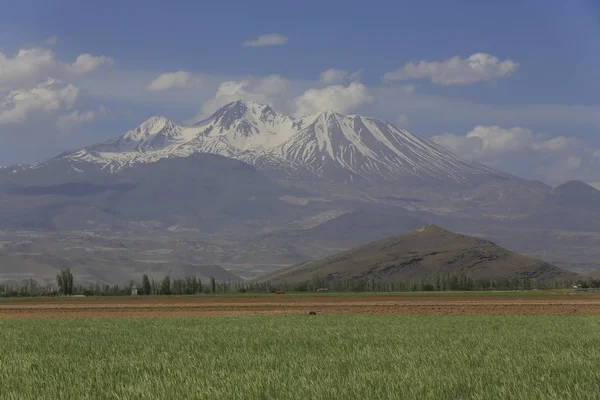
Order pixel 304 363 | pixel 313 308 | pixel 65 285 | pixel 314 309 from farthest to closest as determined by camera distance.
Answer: pixel 65 285, pixel 313 308, pixel 314 309, pixel 304 363

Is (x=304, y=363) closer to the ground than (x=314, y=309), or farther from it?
closer to the ground

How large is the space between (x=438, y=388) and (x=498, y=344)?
1197 centimetres

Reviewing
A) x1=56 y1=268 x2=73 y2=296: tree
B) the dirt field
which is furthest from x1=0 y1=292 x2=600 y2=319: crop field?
x1=56 y1=268 x2=73 y2=296: tree

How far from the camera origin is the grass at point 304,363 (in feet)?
73.7

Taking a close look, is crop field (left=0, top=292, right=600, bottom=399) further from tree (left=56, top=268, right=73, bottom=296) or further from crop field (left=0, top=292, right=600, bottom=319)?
tree (left=56, top=268, right=73, bottom=296)

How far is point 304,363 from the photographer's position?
27.8 meters

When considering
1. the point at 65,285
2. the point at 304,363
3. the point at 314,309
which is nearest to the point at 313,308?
the point at 314,309

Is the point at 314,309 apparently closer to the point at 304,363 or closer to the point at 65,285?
the point at 304,363

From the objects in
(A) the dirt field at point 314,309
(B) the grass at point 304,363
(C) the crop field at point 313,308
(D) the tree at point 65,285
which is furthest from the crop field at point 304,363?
(D) the tree at point 65,285

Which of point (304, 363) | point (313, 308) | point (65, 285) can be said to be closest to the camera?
point (304, 363)

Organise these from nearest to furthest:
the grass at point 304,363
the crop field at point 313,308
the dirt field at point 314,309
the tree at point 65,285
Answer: the grass at point 304,363
the crop field at point 313,308
the dirt field at point 314,309
the tree at point 65,285

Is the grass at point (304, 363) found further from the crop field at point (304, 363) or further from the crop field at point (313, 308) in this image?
the crop field at point (313, 308)

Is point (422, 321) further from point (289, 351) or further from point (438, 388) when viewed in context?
point (438, 388)

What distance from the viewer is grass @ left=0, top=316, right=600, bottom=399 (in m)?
22.5
